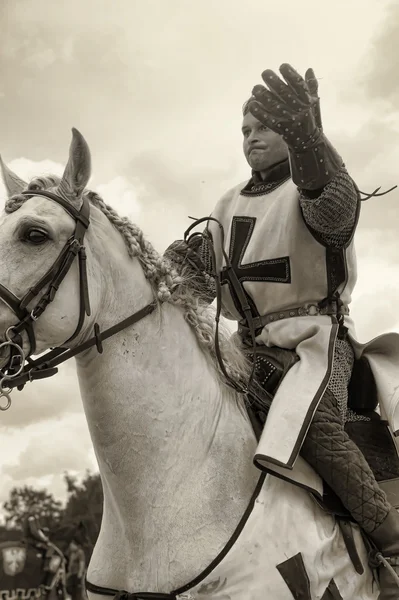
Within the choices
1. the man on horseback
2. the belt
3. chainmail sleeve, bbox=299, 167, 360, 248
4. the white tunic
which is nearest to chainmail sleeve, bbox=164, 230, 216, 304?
the man on horseback

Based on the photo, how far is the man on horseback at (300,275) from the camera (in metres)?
4.20

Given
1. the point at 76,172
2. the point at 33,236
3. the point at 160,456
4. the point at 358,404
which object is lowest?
the point at 160,456

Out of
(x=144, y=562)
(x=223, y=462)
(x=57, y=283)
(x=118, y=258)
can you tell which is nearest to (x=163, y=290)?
(x=118, y=258)

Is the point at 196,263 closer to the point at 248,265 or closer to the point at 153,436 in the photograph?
the point at 248,265

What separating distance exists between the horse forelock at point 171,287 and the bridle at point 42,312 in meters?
0.20

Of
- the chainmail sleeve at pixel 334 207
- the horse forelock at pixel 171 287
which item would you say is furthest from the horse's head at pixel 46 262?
the chainmail sleeve at pixel 334 207

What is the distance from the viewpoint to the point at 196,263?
5.14 m

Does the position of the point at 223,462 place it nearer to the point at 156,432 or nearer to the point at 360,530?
the point at 156,432

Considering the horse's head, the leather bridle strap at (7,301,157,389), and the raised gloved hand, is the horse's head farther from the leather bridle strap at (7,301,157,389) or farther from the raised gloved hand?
the raised gloved hand

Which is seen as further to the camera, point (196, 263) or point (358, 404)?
point (196, 263)

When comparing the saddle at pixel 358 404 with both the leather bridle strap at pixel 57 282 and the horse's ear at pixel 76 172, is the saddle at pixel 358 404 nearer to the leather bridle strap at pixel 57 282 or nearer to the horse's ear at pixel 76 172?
the leather bridle strap at pixel 57 282

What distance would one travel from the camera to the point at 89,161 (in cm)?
423

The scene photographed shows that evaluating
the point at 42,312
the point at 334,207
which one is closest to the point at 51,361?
the point at 42,312

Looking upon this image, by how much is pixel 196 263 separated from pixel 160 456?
1.50 meters
